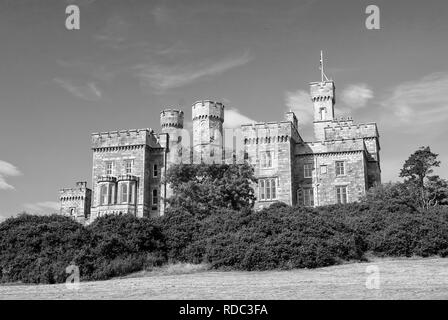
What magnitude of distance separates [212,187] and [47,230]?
18.8 metres

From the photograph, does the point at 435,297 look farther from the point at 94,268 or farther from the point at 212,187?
the point at 212,187

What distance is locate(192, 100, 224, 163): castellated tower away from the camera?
55431 millimetres

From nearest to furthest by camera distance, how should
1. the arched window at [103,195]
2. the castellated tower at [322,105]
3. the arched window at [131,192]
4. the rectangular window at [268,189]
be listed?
the rectangular window at [268,189] < the arched window at [103,195] < the arched window at [131,192] < the castellated tower at [322,105]

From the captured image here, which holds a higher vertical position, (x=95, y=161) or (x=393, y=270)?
(x=95, y=161)

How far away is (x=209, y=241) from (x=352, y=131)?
36.7 m

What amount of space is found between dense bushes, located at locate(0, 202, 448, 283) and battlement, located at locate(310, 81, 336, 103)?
42.5m

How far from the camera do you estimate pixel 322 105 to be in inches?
2729

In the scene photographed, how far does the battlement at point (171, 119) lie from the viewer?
63906 mm

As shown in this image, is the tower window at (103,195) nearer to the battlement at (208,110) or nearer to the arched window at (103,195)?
the arched window at (103,195)

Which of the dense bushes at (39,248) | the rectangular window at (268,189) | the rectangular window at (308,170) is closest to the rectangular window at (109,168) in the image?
the rectangular window at (268,189)

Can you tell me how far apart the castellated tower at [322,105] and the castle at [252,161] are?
12.1m

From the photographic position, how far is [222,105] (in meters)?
57.6

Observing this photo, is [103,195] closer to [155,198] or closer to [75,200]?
[155,198]
